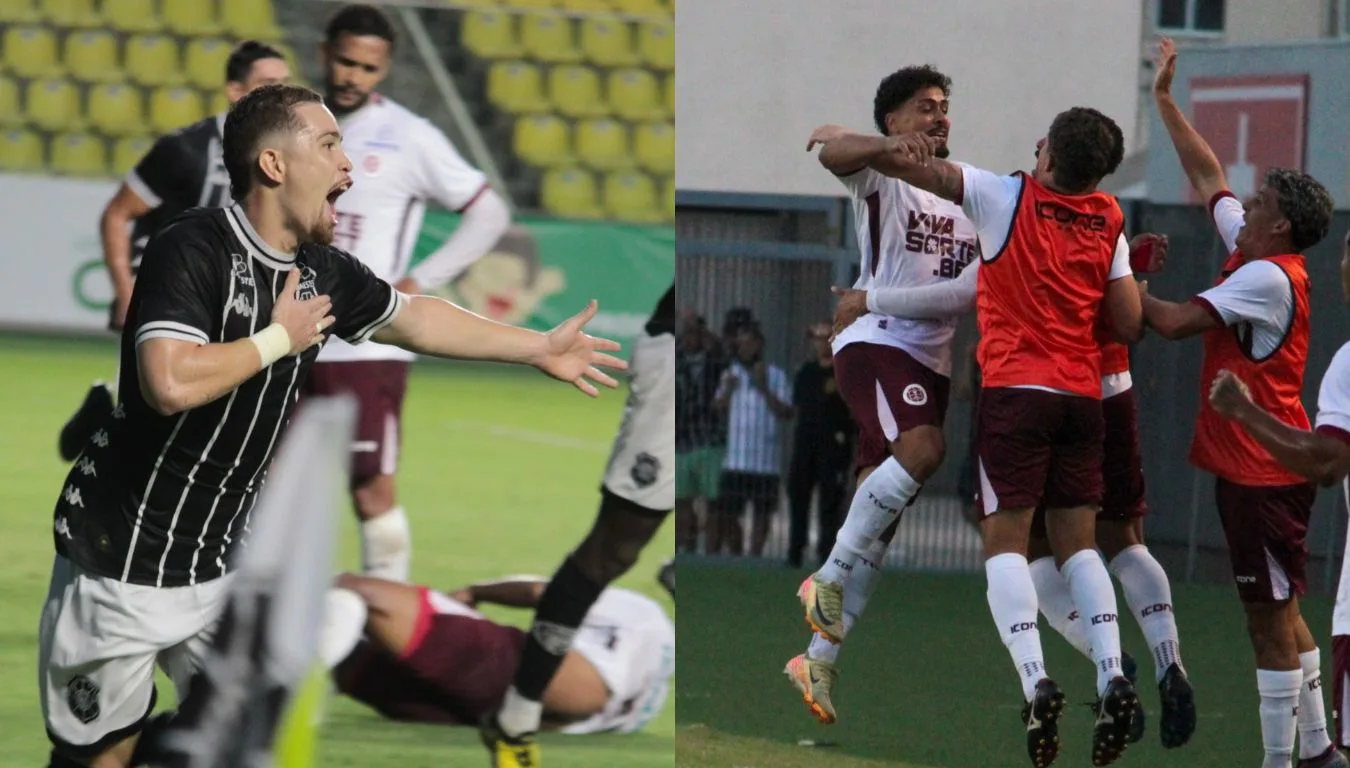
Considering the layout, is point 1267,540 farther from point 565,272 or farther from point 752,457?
point 752,457

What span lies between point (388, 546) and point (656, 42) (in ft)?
5.14

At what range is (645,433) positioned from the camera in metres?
5.38

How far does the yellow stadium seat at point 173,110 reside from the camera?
16.8ft

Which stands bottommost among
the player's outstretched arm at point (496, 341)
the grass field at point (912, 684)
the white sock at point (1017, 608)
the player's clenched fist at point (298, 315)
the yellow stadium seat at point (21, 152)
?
the grass field at point (912, 684)

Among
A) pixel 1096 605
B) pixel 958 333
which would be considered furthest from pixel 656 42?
pixel 958 333

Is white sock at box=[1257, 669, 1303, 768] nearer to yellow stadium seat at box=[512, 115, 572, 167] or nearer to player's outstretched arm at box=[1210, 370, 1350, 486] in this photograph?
player's outstretched arm at box=[1210, 370, 1350, 486]

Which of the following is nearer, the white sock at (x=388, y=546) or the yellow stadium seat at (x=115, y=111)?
the yellow stadium seat at (x=115, y=111)

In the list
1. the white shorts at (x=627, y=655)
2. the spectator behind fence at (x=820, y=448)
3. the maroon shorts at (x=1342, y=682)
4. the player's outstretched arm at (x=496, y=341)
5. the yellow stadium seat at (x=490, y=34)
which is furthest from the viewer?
the spectator behind fence at (x=820, y=448)

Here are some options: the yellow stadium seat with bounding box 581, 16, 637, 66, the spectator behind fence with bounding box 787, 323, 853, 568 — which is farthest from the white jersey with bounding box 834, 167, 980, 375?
the spectator behind fence with bounding box 787, 323, 853, 568

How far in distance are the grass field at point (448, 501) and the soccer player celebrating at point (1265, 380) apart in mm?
1708

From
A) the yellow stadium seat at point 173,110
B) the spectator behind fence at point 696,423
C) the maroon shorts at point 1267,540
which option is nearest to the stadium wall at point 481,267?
the yellow stadium seat at point 173,110

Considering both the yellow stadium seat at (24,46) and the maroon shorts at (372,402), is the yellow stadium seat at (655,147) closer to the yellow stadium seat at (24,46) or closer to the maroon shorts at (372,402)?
the maroon shorts at (372,402)

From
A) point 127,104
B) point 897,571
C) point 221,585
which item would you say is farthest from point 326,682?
point 897,571

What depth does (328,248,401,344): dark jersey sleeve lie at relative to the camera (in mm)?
4141
